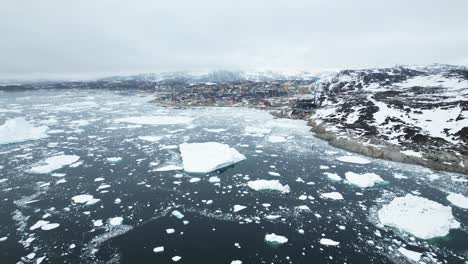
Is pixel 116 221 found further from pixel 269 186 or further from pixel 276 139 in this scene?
pixel 276 139

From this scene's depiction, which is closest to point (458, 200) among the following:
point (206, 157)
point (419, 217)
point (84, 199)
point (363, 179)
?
point (419, 217)

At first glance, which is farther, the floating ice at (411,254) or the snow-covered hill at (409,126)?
the snow-covered hill at (409,126)

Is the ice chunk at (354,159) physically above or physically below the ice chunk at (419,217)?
below

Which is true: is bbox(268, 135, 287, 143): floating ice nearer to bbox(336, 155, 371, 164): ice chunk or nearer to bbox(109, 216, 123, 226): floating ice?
bbox(336, 155, 371, 164): ice chunk

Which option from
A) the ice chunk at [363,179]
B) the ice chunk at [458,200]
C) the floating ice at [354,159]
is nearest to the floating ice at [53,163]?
the ice chunk at [363,179]

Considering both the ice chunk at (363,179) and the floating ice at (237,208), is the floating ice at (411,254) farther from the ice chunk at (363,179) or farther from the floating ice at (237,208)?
the floating ice at (237,208)

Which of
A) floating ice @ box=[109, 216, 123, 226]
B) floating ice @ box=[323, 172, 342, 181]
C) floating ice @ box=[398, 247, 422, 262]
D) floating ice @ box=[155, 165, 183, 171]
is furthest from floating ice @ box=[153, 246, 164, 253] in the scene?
floating ice @ box=[323, 172, 342, 181]

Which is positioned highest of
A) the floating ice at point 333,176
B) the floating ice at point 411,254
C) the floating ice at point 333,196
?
the floating ice at point 333,196
